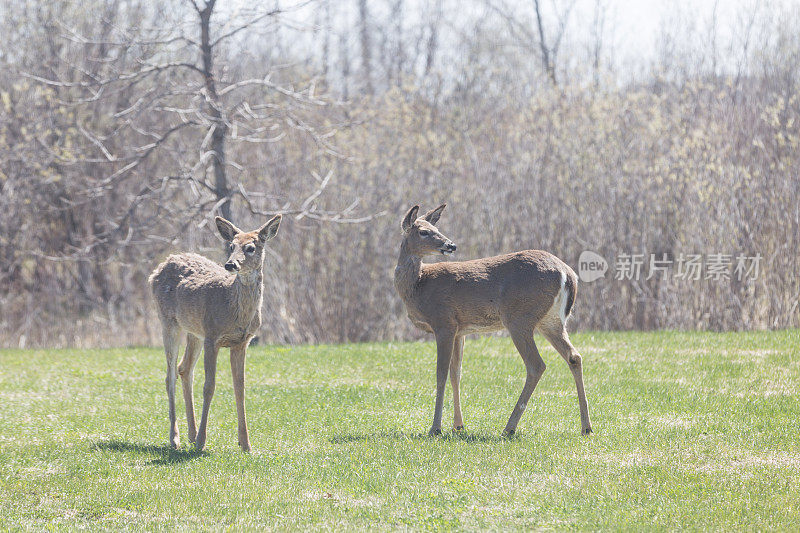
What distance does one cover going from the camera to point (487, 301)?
26.9 ft

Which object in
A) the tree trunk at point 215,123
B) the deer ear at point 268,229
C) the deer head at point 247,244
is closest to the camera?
the deer head at point 247,244

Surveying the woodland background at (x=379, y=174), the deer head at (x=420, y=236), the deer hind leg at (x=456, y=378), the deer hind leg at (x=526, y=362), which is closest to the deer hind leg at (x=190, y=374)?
the deer head at (x=420, y=236)

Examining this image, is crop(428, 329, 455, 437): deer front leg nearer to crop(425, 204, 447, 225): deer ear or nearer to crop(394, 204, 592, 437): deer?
crop(394, 204, 592, 437): deer

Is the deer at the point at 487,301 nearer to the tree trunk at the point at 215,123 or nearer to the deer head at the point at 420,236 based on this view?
the deer head at the point at 420,236

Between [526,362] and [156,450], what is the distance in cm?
330

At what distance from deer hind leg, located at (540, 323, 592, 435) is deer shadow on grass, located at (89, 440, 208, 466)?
3200 mm

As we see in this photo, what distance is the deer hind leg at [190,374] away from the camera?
27.2ft

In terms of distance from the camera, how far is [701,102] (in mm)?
16969

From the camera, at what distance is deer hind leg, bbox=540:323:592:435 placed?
8.10 metres

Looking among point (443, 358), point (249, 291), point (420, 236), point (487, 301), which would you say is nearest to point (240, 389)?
point (249, 291)

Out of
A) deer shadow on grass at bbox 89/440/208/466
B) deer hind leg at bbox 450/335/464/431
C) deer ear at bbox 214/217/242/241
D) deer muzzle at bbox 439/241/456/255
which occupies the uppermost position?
deer ear at bbox 214/217/242/241

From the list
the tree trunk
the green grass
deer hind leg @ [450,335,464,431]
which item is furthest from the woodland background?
deer hind leg @ [450,335,464,431]

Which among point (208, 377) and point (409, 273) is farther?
point (409, 273)

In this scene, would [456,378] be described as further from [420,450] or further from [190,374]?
[190,374]
